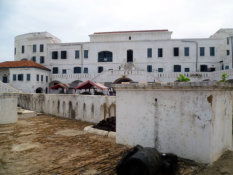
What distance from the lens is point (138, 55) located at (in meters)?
32.5

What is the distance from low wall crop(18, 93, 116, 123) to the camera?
8039 millimetres

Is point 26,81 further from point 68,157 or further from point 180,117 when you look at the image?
point 180,117

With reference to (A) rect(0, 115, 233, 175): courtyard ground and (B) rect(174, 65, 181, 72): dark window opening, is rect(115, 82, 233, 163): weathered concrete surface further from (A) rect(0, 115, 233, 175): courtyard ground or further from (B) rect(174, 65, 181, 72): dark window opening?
(B) rect(174, 65, 181, 72): dark window opening

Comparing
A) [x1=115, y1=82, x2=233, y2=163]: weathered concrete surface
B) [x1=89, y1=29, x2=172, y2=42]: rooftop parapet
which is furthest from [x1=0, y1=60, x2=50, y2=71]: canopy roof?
[x1=115, y1=82, x2=233, y2=163]: weathered concrete surface

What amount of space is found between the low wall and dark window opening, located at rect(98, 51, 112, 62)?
21.0 metres

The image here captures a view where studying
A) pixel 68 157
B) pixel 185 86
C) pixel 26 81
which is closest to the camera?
pixel 185 86

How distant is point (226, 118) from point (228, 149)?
0.93 metres

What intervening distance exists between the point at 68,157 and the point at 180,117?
2907mm

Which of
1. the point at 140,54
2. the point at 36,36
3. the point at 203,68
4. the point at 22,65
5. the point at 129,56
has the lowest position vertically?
the point at 203,68

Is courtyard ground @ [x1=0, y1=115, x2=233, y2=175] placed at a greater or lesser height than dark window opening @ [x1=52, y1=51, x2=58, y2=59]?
lesser

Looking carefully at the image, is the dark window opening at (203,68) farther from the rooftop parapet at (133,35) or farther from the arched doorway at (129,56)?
the arched doorway at (129,56)

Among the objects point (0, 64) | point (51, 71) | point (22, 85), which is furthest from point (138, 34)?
point (0, 64)

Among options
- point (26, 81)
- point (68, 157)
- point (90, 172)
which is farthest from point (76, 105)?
point (26, 81)

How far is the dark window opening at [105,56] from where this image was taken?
3344 centimetres
